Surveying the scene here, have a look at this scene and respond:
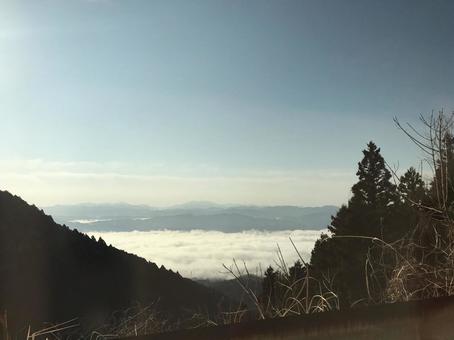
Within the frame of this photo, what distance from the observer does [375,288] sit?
5.65 meters

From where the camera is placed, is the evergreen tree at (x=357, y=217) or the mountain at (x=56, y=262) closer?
the evergreen tree at (x=357, y=217)

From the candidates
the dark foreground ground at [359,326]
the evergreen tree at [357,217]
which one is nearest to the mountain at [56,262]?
the evergreen tree at [357,217]

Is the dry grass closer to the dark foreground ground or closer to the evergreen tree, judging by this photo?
the dark foreground ground

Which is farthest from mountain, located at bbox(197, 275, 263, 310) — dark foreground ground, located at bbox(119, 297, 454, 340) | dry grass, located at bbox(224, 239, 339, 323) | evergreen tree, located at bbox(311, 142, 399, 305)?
evergreen tree, located at bbox(311, 142, 399, 305)

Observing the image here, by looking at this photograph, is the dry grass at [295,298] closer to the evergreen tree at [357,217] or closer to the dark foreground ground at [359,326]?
the dark foreground ground at [359,326]

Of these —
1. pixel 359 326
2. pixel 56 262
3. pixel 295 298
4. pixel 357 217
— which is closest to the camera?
pixel 359 326

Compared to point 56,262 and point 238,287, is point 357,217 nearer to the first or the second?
point 238,287

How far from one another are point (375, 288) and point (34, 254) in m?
79.5

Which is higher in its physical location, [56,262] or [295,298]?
[295,298]

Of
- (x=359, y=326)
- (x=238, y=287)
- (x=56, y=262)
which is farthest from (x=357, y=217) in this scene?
(x=56, y=262)

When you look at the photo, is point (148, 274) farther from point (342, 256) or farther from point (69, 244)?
point (342, 256)

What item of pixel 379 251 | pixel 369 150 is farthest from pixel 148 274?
pixel 379 251

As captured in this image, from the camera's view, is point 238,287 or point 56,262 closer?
point 238,287

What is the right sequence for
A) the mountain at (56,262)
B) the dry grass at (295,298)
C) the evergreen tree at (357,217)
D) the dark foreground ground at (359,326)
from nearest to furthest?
the dark foreground ground at (359,326) → the dry grass at (295,298) → the evergreen tree at (357,217) → the mountain at (56,262)
